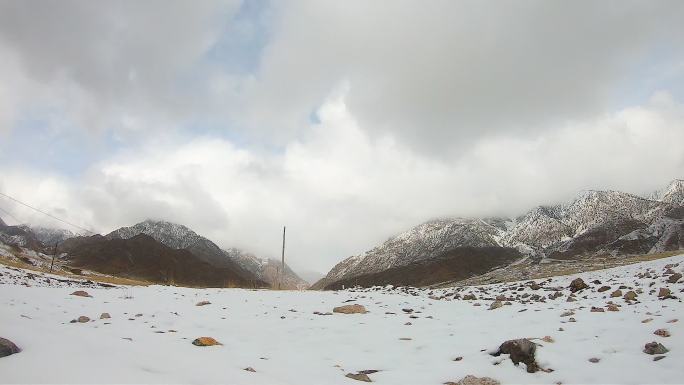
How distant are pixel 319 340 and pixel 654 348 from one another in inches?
281

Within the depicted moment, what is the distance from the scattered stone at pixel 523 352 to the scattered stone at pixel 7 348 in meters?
7.77

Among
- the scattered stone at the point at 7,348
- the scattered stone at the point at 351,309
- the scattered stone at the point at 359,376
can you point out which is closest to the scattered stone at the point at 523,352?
the scattered stone at the point at 359,376

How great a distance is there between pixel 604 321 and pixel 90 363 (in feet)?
36.9

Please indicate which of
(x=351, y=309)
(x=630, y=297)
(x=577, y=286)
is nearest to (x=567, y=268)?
(x=577, y=286)

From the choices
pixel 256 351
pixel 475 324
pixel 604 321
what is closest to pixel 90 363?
pixel 256 351

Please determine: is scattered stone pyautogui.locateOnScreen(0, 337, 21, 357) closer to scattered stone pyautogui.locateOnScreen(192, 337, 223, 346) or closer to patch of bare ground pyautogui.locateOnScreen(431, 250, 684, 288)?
scattered stone pyautogui.locateOnScreen(192, 337, 223, 346)

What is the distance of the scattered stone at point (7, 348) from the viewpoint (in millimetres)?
5189

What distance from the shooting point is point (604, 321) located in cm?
1060

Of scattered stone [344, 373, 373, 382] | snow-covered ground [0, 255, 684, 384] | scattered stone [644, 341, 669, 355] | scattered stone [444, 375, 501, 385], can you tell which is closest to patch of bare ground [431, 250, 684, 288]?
snow-covered ground [0, 255, 684, 384]

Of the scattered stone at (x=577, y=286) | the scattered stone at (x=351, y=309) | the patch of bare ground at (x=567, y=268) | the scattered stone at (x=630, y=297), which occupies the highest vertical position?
the patch of bare ground at (x=567, y=268)

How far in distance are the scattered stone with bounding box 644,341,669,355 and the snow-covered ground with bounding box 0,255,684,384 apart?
0.45ft

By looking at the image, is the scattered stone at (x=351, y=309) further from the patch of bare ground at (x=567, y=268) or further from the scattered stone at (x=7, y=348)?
the patch of bare ground at (x=567, y=268)

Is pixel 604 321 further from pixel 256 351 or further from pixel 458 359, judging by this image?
pixel 256 351

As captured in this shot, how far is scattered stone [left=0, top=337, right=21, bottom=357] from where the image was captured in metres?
5.19
